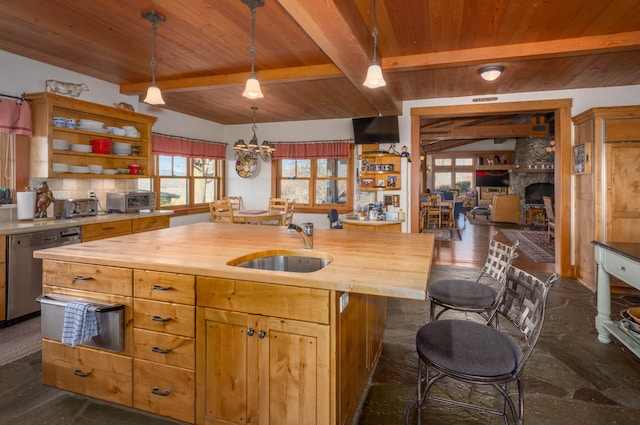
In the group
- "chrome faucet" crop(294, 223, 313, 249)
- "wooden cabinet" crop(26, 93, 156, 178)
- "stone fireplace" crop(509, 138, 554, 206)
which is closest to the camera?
"chrome faucet" crop(294, 223, 313, 249)

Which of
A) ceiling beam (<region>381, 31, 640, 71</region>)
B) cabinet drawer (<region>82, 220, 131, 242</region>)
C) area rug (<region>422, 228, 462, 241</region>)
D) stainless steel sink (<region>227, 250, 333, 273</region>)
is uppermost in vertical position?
ceiling beam (<region>381, 31, 640, 71</region>)

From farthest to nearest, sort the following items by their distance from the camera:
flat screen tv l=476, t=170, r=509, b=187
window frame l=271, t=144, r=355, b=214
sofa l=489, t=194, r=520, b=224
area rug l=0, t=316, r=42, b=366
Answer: flat screen tv l=476, t=170, r=509, b=187, sofa l=489, t=194, r=520, b=224, window frame l=271, t=144, r=355, b=214, area rug l=0, t=316, r=42, b=366

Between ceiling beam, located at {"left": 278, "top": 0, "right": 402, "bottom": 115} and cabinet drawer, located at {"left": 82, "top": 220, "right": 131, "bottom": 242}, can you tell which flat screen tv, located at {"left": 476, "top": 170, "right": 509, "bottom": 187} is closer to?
ceiling beam, located at {"left": 278, "top": 0, "right": 402, "bottom": 115}

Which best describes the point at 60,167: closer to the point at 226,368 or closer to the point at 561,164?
the point at 226,368

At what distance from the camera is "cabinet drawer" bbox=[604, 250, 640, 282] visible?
7.17ft

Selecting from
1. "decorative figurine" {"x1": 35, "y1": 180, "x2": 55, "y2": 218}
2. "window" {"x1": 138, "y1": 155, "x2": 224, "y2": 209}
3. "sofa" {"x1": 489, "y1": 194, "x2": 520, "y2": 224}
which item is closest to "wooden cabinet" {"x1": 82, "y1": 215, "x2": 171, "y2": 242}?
"decorative figurine" {"x1": 35, "y1": 180, "x2": 55, "y2": 218}

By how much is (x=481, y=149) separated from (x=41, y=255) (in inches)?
589

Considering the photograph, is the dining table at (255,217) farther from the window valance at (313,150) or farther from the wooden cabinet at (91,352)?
the wooden cabinet at (91,352)

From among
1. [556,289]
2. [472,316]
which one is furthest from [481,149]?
[472,316]

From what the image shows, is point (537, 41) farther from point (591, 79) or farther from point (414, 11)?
point (591, 79)

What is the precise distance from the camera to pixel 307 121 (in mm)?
6629

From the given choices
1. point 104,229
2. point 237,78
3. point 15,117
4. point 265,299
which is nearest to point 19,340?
point 104,229

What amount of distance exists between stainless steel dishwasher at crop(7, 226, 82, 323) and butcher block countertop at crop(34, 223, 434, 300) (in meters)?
1.42

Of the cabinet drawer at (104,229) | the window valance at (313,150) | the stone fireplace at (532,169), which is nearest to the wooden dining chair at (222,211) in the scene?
the cabinet drawer at (104,229)
